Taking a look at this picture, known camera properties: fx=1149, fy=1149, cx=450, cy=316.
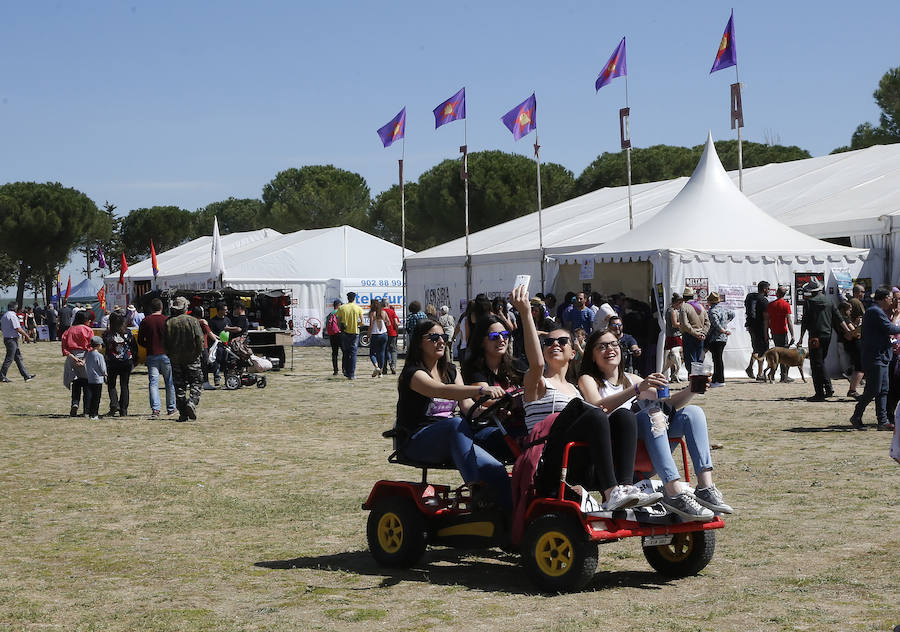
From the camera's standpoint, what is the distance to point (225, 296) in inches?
1113

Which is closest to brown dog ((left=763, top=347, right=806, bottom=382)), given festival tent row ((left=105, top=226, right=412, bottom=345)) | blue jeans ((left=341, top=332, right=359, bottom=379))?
blue jeans ((left=341, top=332, right=359, bottom=379))

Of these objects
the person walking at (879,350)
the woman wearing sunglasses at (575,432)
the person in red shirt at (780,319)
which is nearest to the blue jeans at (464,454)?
the woman wearing sunglasses at (575,432)

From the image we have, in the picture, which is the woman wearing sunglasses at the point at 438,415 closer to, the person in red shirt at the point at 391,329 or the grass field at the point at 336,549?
the grass field at the point at 336,549

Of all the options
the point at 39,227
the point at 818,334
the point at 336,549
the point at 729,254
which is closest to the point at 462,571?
the point at 336,549

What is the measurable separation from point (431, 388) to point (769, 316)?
14.5m

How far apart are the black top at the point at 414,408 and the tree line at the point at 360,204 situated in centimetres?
5668

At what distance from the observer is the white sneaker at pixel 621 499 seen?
5848mm

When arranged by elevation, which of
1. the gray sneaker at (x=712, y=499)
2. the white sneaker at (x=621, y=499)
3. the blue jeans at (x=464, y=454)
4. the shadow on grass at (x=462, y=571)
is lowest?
the shadow on grass at (x=462, y=571)

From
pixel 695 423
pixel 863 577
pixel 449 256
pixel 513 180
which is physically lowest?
pixel 863 577

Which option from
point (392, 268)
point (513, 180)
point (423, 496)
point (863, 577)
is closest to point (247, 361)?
point (423, 496)

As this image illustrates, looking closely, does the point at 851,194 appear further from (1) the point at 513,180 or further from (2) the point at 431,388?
(1) the point at 513,180

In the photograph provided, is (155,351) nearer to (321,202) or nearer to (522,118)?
(522,118)

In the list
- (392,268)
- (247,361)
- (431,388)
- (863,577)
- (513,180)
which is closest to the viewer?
(863,577)

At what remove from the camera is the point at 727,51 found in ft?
84.9
